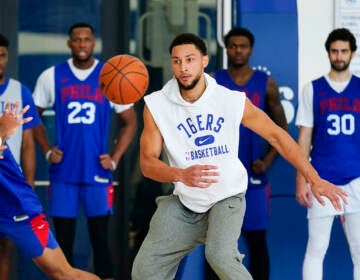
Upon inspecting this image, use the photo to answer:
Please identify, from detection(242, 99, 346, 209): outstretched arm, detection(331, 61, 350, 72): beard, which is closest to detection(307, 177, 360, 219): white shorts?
detection(331, 61, 350, 72): beard

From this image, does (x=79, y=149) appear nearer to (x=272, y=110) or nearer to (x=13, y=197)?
(x=272, y=110)

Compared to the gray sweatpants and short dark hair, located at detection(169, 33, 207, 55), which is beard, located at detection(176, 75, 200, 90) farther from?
the gray sweatpants

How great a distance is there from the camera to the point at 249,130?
315 inches

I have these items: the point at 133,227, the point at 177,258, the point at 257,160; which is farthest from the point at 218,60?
the point at 177,258

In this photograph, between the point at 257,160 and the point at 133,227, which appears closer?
the point at 257,160

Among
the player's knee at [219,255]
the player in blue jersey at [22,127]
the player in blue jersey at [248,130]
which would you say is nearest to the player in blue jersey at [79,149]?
the player in blue jersey at [22,127]

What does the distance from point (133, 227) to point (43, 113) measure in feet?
3.85

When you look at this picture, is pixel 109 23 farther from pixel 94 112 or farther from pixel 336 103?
pixel 336 103

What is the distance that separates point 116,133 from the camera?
891 cm

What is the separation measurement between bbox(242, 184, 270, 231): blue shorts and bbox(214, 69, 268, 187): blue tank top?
5 cm

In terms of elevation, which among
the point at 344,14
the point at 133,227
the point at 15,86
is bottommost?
the point at 133,227

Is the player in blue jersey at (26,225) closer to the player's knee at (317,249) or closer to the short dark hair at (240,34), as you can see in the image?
the player's knee at (317,249)

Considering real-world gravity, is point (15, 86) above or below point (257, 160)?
above

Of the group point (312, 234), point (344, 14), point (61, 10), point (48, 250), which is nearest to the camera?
point (48, 250)
